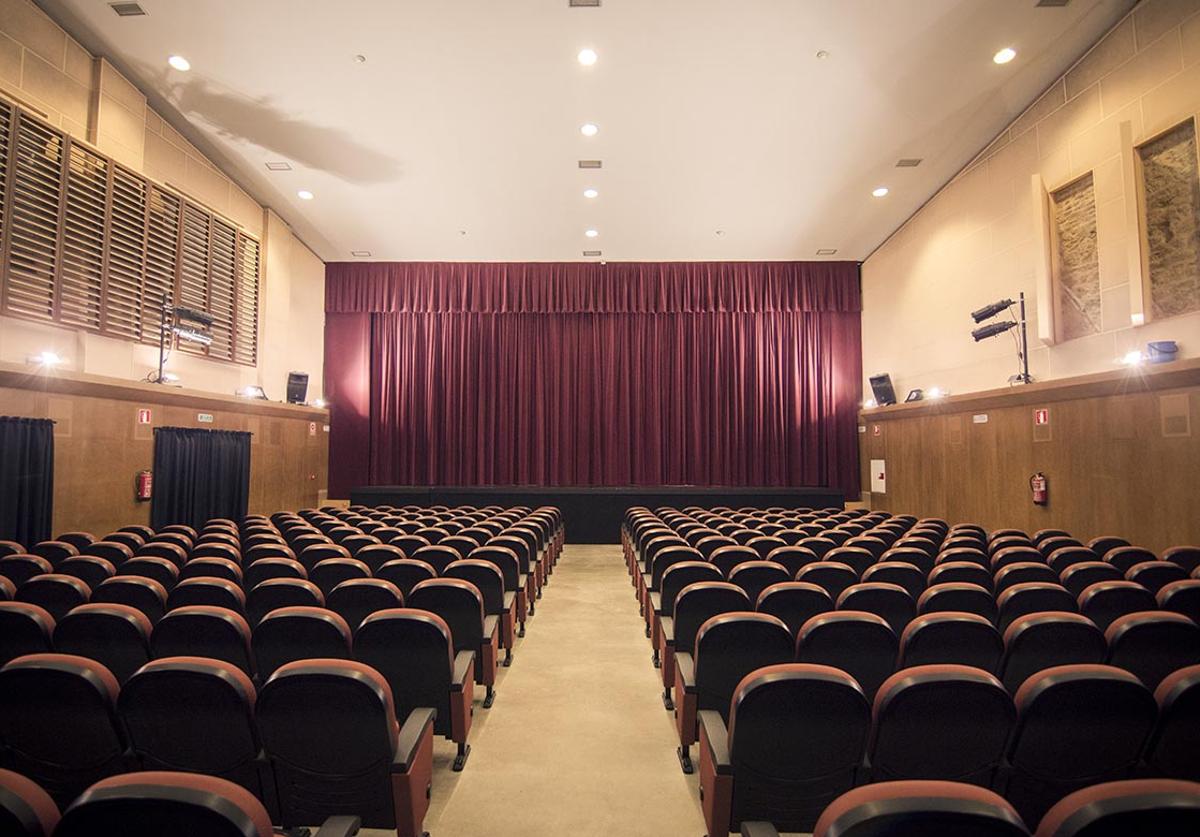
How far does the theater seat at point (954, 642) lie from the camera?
245cm

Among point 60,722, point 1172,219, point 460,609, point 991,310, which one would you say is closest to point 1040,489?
point 991,310

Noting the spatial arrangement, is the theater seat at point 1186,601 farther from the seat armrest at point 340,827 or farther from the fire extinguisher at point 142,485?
the fire extinguisher at point 142,485

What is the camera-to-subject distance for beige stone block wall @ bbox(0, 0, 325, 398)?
6.52 meters

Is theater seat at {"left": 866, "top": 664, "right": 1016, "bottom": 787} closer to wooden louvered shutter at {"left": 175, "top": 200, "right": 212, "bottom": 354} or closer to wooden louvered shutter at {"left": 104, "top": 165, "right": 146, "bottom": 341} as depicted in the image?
wooden louvered shutter at {"left": 104, "top": 165, "right": 146, "bottom": 341}

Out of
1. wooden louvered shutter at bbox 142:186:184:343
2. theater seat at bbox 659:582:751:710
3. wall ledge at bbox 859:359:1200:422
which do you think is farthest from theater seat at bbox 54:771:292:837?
wooden louvered shutter at bbox 142:186:184:343

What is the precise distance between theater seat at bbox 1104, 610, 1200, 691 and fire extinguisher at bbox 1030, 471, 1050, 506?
6091 millimetres

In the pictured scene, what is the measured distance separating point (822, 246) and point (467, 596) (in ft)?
40.4

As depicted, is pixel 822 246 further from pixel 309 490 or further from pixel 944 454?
pixel 309 490

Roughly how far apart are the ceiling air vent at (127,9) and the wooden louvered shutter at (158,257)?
7.82ft

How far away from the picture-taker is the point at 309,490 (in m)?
12.9

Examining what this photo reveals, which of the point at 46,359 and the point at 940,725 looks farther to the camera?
the point at 46,359

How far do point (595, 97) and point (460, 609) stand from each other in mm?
A: 6878

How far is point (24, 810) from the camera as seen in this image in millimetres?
1111

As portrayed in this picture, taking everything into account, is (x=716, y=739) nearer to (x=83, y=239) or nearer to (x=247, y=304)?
(x=83, y=239)
